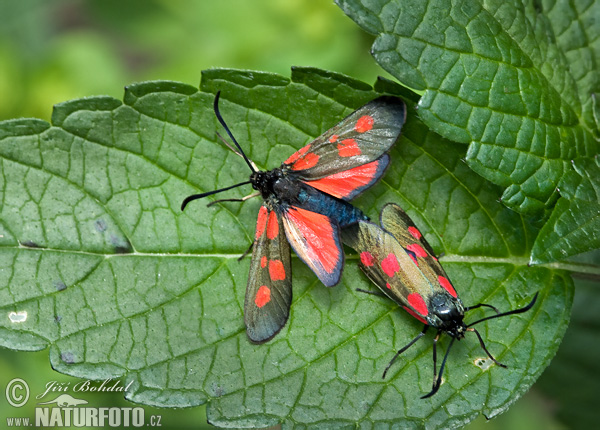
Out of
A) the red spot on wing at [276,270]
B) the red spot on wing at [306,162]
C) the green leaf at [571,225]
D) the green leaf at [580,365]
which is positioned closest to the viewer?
the green leaf at [571,225]

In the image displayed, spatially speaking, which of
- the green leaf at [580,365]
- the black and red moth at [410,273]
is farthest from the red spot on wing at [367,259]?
the green leaf at [580,365]

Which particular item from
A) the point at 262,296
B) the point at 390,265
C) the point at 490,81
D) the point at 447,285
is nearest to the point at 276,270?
the point at 262,296

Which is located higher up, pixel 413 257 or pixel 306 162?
pixel 306 162

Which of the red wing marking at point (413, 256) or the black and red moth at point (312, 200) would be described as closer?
the black and red moth at point (312, 200)

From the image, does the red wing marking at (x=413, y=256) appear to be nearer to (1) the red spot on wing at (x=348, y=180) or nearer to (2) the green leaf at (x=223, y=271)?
(2) the green leaf at (x=223, y=271)

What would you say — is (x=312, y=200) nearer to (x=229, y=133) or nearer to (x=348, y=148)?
(x=348, y=148)

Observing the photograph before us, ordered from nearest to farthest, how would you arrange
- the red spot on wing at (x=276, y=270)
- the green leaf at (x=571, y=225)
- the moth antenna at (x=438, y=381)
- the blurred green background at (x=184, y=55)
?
the green leaf at (x=571, y=225) → the moth antenna at (x=438, y=381) → the red spot on wing at (x=276, y=270) → the blurred green background at (x=184, y=55)
